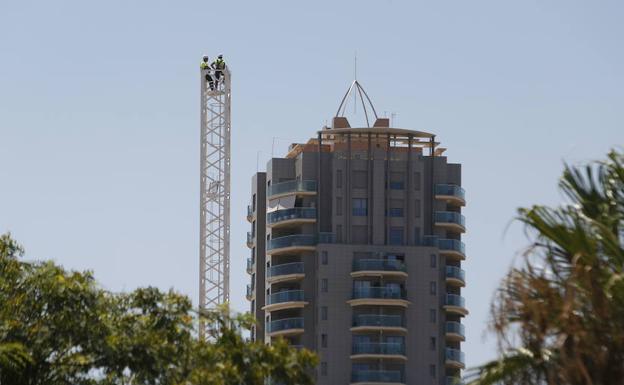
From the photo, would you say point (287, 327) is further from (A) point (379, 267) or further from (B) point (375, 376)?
(A) point (379, 267)

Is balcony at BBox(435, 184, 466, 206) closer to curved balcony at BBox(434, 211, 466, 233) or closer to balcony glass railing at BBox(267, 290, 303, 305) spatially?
curved balcony at BBox(434, 211, 466, 233)

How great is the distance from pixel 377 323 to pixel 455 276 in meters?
10.3

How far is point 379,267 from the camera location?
156750 mm

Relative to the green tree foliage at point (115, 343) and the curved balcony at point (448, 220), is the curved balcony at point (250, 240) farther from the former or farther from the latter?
the green tree foliage at point (115, 343)

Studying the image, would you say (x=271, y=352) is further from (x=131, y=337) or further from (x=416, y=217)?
(x=416, y=217)

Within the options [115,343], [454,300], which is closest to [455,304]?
[454,300]

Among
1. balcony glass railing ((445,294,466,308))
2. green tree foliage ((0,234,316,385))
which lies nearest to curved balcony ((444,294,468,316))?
balcony glass railing ((445,294,466,308))

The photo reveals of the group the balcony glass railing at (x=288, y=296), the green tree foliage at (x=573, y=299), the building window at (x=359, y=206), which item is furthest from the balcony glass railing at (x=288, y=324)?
the green tree foliage at (x=573, y=299)

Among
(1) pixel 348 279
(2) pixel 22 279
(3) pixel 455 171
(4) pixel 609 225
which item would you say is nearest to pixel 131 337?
(2) pixel 22 279

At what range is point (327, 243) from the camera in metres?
158

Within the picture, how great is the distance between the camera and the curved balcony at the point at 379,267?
512ft

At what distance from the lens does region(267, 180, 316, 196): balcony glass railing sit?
524ft

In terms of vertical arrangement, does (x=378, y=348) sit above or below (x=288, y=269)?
below

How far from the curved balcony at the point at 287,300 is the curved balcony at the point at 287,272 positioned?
1.26 m
